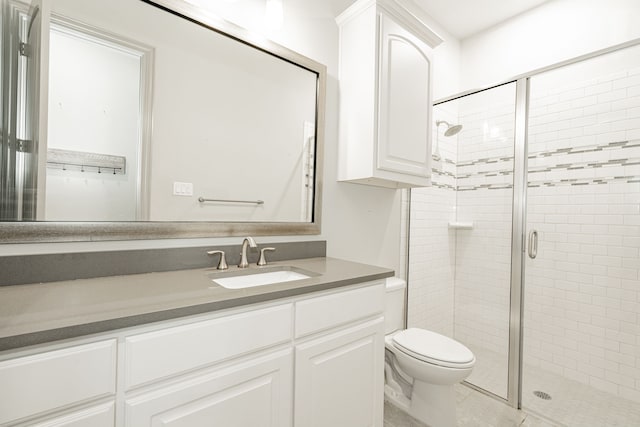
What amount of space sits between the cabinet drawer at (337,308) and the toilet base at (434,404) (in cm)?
70


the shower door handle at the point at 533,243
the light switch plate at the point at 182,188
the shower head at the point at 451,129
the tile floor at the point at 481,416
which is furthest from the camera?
the shower head at the point at 451,129

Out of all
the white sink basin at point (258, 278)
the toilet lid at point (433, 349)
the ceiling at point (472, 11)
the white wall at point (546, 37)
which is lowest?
the toilet lid at point (433, 349)

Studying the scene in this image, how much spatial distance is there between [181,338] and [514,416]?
204 cm

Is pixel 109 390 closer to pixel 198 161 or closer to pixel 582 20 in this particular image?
pixel 198 161

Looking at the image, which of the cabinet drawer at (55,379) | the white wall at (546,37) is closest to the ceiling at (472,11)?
the white wall at (546,37)

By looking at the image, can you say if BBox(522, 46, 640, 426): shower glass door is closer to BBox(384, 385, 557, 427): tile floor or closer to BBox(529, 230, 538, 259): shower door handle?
BBox(529, 230, 538, 259): shower door handle

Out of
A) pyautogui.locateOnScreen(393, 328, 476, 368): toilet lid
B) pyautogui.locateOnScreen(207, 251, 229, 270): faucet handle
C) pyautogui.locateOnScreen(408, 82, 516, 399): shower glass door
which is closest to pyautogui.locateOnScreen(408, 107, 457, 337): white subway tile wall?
pyautogui.locateOnScreen(408, 82, 516, 399): shower glass door

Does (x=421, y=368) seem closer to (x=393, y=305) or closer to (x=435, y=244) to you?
(x=393, y=305)

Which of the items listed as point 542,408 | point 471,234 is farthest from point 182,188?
point 542,408

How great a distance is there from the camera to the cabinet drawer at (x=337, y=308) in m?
1.06

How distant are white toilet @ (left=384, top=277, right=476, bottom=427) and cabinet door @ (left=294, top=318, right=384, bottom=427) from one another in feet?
1.08

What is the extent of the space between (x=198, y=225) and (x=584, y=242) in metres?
2.50

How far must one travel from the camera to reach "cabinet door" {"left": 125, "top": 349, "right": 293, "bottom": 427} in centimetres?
77

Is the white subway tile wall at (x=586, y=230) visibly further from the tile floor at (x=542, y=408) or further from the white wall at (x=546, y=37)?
the white wall at (x=546, y=37)
